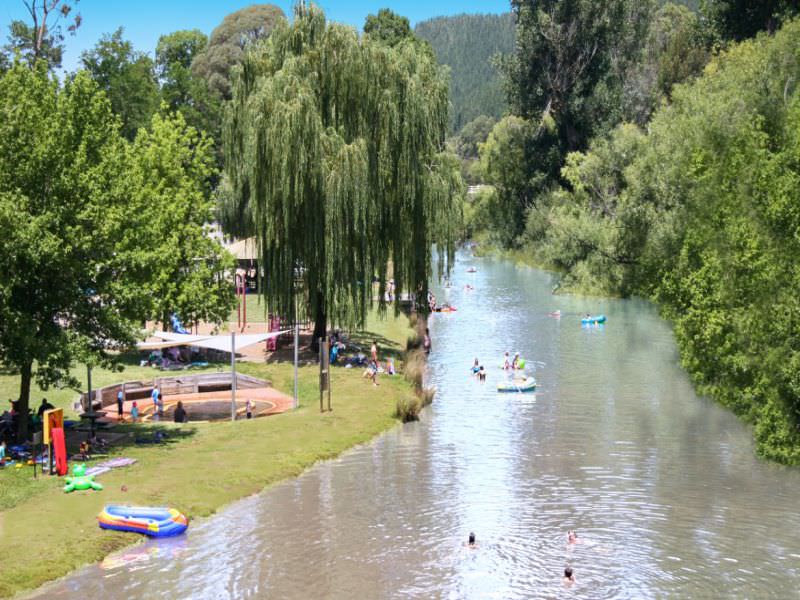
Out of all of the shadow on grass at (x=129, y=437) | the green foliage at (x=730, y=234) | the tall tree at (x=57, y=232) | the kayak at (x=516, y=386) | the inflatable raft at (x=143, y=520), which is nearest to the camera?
the inflatable raft at (x=143, y=520)

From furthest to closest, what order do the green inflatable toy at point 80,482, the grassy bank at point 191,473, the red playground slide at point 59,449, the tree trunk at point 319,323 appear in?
the tree trunk at point 319,323 < the red playground slide at point 59,449 < the green inflatable toy at point 80,482 < the grassy bank at point 191,473

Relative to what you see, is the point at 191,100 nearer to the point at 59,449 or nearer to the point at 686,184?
the point at 686,184

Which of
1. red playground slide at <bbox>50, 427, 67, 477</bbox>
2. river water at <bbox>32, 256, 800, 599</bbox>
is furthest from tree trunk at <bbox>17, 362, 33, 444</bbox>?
river water at <bbox>32, 256, 800, 599</bbox>

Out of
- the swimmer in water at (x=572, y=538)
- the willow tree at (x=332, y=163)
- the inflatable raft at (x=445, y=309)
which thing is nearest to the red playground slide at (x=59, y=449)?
the swimmer in water at (x=572, y=538)

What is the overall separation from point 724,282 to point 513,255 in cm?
5871

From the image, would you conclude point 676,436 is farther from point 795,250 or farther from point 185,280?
point 185,280

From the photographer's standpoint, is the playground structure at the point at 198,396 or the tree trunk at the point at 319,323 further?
the tree trunk at the point at 319,323

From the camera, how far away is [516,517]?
24.1m

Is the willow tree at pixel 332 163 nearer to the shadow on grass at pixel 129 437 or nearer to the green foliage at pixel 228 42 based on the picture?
the shadow on grass at pixel 129 437

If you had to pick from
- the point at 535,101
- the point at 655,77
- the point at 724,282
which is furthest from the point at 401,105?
the point at 655,77

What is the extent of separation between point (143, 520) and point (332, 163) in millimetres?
19229

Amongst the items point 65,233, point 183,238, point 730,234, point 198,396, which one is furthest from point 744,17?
point 65,233

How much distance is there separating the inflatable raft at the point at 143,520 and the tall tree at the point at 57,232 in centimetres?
458

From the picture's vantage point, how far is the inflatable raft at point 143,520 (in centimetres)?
2188
